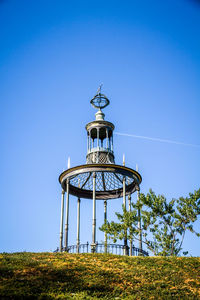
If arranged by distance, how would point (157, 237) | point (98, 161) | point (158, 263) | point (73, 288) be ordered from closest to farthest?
1. point (73, 288)
2. point (158, 263)
3. point (157, 237)
4. point (98, 161)

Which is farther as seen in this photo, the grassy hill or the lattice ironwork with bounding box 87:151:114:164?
the lattice ironwork with bounding box 87:151:114:164

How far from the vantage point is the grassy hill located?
13758mm

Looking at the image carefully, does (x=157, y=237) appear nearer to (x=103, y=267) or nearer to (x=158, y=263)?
(x=158, y=263)

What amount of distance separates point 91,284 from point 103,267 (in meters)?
3.08

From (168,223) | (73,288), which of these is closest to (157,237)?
(168,223)

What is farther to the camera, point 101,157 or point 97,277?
point 101,157

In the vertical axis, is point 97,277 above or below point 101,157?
below

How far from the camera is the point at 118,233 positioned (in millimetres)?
25562

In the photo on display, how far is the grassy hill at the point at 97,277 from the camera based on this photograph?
13758 millimetres

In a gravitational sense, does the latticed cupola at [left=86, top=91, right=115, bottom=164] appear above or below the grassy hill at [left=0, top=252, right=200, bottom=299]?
above

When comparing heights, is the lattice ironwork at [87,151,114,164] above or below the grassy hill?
above

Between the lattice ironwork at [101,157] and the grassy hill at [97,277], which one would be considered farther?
the lattice ironwork at [101,157]

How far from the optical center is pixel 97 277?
16188mm

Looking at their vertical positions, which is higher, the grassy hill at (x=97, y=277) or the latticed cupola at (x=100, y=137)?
the latticed cupola at (x=100, y=137)
